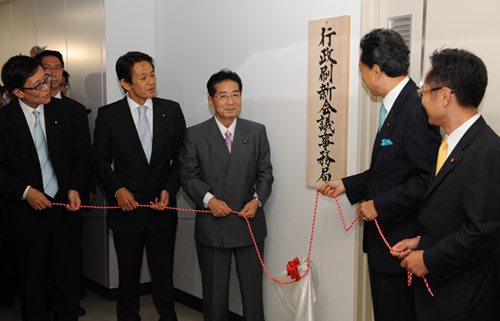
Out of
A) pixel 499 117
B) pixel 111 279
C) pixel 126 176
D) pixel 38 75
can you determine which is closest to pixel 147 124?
pixel 126 176

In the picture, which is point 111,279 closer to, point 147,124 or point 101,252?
point 101,252

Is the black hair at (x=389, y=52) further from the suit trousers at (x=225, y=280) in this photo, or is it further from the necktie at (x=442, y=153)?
the suit trousers at (x=225, y=280)

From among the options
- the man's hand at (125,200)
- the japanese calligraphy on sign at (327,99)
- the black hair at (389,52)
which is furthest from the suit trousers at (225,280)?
the black hair at (389,52)

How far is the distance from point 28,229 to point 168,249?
0.90 meters

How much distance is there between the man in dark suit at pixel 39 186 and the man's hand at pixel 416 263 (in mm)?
2143

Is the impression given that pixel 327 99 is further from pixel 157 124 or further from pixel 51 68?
pixel 51 68

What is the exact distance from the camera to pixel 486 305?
163 centimetres

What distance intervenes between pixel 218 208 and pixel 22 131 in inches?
53.3

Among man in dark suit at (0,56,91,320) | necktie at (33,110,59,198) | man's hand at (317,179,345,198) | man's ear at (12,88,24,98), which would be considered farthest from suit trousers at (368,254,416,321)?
man's ear at (12,88,24,98)

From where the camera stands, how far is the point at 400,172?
2092 millimetres

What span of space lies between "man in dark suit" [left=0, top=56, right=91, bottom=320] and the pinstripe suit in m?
1.94

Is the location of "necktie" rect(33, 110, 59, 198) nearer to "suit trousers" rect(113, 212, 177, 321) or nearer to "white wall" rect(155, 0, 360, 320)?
"suit trousers" rect(113, 212, 177, 321)

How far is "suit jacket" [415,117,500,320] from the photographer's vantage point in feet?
5.12

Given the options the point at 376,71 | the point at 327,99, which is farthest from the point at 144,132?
the point at 376,71
